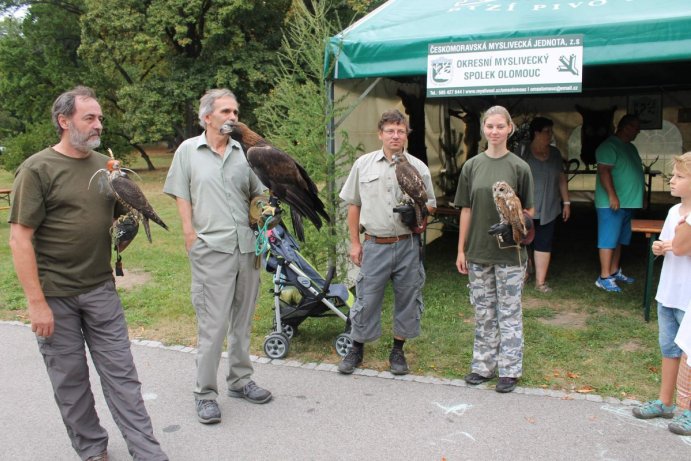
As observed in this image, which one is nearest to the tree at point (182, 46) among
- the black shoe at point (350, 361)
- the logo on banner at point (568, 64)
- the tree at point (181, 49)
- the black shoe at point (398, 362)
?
the tree at point (181, 49)

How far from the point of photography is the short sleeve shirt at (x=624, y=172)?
6.88 metres

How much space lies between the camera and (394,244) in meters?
4.51

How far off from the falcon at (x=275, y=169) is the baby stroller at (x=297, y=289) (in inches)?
27.5

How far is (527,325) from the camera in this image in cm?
593

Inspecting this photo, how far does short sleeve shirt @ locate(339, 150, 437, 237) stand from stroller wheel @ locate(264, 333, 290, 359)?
129cm

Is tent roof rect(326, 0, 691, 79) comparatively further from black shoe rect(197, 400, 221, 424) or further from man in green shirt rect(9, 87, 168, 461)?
black shoe rect(197, 400, 221, 424)

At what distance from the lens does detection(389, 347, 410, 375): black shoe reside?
15.5 ft

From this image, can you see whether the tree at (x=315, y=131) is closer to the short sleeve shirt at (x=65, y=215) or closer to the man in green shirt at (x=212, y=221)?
the man in green shirt at (x=212, y=221)

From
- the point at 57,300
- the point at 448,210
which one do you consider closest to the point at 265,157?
the point at 57,300

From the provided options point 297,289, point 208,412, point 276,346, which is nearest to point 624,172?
point 297,289

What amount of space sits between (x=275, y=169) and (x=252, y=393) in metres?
1.65

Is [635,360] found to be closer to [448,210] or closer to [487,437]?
[487,437]

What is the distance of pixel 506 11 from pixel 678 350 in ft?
13.2

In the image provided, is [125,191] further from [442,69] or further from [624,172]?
[624,172]
